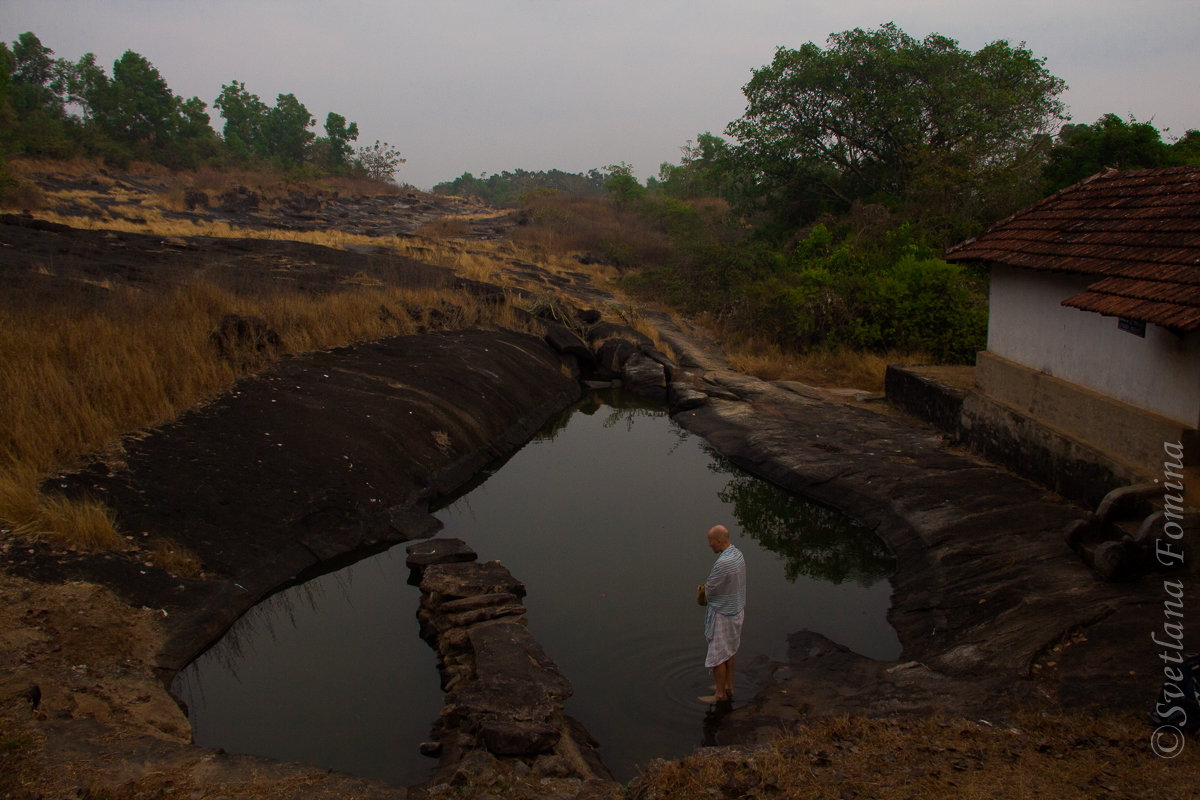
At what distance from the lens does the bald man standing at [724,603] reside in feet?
22.2

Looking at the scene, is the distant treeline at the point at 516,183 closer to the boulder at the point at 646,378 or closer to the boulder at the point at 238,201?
the boulder at the point at 238,201

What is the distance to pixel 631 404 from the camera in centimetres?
1853

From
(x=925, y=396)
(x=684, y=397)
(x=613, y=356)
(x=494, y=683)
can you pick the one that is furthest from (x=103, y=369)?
(x=613, y=356)

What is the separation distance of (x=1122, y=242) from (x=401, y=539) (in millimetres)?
8392

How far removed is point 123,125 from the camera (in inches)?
1935

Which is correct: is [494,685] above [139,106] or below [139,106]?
below

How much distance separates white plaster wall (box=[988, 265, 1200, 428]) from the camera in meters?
7.39

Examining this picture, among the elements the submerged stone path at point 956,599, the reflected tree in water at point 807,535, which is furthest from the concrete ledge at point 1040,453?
the reflected tree in water at point 807,535

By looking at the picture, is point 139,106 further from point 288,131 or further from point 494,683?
point 494,683

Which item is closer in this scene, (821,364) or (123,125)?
(821,364)

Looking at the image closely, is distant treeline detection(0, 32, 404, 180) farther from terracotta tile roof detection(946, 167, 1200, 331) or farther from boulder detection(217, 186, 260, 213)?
terracotta tile roof detection(946, 167, 1200, 331)

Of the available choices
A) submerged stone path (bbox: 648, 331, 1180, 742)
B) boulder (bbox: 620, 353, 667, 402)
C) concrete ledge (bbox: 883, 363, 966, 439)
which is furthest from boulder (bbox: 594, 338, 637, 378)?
submerged stone path (bbox: 648, 331, 1180, 742)

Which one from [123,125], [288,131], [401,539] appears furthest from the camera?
[288,131]

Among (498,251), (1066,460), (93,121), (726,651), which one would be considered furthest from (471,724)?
(93,121)
